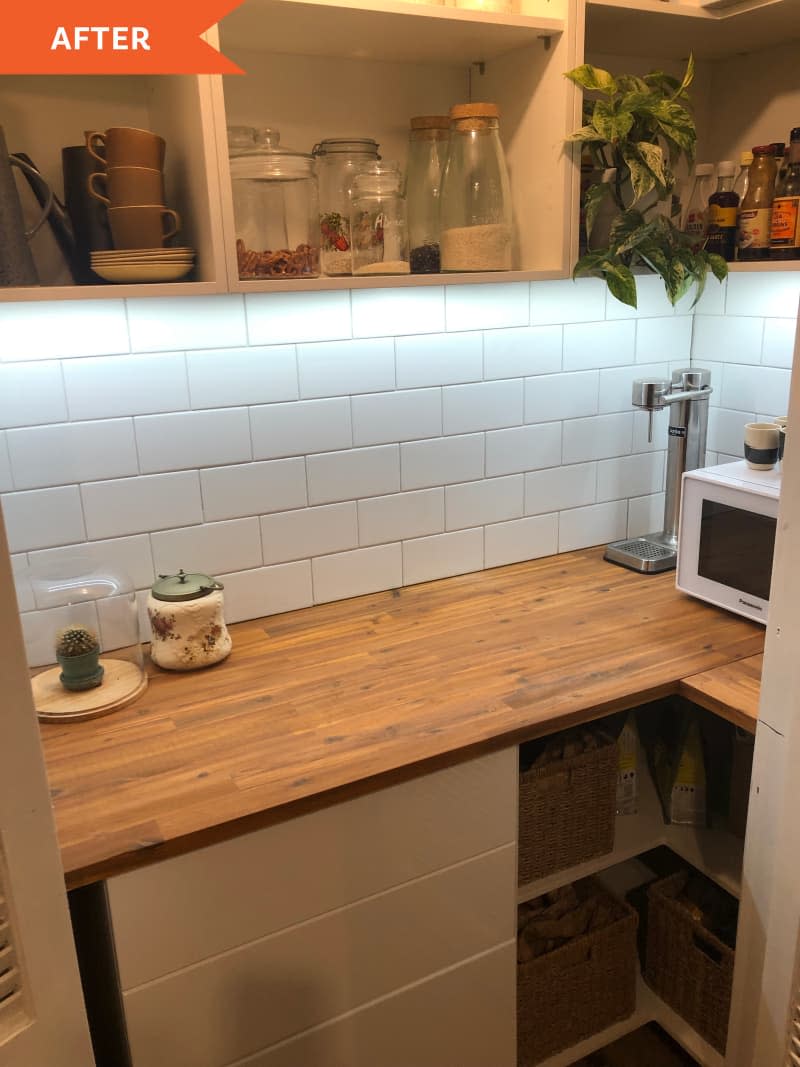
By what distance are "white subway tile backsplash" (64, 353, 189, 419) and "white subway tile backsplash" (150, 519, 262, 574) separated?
251 millimetres

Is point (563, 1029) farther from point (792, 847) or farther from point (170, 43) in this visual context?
point (170, 43)

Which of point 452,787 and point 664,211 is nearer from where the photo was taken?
point 452,787

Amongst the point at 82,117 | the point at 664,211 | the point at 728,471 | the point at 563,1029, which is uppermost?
the point at 82,117

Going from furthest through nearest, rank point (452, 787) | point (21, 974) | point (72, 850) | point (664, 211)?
point (664, 211) → point (452, 787) → point (72, 850) → point (21, 974)

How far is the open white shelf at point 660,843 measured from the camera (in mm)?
1715

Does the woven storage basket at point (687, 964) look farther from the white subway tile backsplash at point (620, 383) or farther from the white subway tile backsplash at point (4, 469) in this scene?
the white subway tile backsplash at point (4, 469)

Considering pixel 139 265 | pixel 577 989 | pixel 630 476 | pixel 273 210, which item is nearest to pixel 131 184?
pixel 139 265

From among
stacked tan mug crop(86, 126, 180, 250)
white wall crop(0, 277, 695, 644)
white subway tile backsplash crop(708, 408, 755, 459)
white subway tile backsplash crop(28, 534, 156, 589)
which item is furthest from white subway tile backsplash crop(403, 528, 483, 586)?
stacked tan mug crop(86, 126, 180, 250)

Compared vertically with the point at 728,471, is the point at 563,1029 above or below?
below

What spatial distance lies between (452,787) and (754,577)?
0.78 m

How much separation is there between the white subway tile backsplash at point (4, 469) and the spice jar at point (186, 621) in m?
0.31

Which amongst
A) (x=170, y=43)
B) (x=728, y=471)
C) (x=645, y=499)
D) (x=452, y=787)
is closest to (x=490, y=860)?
(x=452, y=787)

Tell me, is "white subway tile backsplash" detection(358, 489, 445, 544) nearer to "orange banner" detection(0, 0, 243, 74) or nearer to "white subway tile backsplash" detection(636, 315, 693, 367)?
"white subway tile backsplash" detection(636, 315, 693, 367)

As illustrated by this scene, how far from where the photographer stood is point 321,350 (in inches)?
70.1
